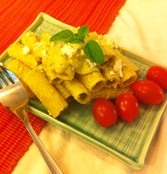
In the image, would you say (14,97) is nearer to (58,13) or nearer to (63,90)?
(63,90)

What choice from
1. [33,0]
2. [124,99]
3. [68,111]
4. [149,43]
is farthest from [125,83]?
[33,0]

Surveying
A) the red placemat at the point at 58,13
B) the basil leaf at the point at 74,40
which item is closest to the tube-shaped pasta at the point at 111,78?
the basil leaf at the point at 74,40

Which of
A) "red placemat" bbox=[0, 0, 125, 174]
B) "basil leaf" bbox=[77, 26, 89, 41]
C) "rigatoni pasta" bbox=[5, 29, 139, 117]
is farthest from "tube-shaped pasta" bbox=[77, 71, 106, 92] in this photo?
"red placemat" bbox=[0, 0, 125, 174]

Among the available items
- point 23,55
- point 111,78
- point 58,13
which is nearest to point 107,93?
point 111,78

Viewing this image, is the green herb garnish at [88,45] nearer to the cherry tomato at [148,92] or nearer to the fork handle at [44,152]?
the cherry tomato at [148,92]

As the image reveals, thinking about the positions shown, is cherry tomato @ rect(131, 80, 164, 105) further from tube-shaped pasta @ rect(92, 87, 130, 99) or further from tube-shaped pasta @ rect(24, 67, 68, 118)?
tube-shaped pasta @ rect(24, 67, 68, 118)

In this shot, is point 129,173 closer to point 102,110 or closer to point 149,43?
point 102,110

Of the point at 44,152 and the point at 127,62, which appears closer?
the point at 44,152
